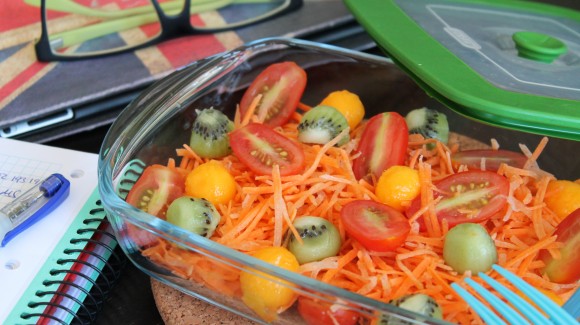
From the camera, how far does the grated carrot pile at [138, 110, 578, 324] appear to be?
32.6 inches

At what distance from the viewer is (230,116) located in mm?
1168

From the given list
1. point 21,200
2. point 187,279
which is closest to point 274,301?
point 187,279

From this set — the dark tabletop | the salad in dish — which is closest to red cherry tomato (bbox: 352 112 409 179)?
the salad in dish

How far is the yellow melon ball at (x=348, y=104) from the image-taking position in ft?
3.70

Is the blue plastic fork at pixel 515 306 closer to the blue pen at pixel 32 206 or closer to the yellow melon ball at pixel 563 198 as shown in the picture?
the yellow melon ball at pixel 563 198

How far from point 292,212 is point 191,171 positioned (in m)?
0.19

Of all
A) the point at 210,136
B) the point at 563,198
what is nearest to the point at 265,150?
the point at 210,136

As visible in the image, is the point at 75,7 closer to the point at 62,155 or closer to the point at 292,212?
the point at 62,155

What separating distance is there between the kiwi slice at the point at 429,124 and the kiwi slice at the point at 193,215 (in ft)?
1.21

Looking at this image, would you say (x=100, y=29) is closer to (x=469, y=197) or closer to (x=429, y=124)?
(x=429, y=124)

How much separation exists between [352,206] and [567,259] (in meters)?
0.27

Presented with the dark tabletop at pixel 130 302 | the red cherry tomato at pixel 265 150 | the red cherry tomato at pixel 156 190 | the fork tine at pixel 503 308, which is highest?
the fork tine at pixel 503 308

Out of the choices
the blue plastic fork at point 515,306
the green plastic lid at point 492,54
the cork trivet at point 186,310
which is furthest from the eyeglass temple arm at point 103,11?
the blue plastic fork at point 515,306

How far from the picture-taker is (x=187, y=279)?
0.88m
